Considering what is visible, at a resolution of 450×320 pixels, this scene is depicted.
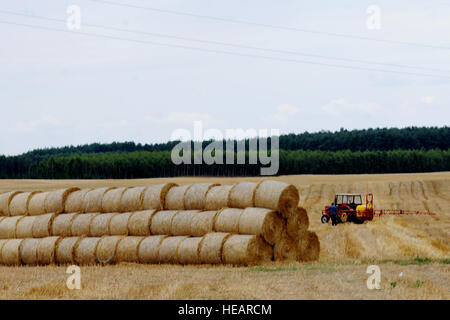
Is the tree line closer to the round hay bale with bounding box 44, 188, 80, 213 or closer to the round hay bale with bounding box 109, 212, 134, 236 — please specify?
the round hay bale with bounding box 44, 188, 80, 213

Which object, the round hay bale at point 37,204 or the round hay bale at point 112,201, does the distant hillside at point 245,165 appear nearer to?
the round hay bale at point 37,204

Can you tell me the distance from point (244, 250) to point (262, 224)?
0.85 m

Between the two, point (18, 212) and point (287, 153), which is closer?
point (18, 212)

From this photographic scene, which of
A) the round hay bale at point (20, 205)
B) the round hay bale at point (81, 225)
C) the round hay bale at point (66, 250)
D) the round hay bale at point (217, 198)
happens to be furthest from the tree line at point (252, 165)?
the round hay bale at point (217, 198)

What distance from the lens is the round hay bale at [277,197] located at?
1802cm

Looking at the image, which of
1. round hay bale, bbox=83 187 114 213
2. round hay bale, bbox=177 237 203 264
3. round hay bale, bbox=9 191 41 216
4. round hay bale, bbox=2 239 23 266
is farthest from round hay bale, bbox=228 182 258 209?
round hay bale, bbox=9 191 41 216

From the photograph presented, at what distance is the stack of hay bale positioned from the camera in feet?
58.2

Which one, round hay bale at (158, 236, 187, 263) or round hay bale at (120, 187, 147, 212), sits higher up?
round hay bale at (120, 187, 147, 212)

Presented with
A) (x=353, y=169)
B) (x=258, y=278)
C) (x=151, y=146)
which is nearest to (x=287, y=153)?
(x=353, y=169)

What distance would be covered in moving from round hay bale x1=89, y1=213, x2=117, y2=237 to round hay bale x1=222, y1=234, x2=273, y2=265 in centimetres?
426
